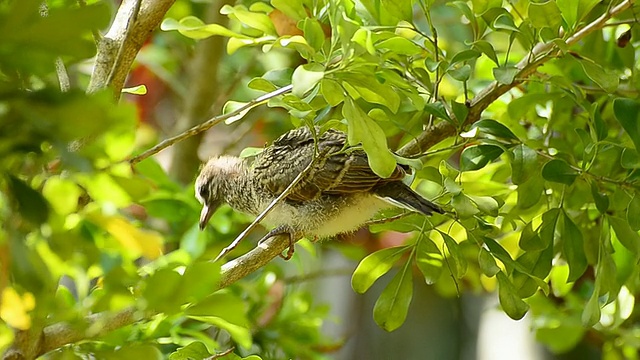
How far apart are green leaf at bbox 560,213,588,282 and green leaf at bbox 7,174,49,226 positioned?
0.70m

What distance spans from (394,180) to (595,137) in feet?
0.96

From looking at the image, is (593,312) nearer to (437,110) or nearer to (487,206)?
(487,206)

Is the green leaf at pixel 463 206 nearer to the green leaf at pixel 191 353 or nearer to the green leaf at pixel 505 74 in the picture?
the green leaf at pixel 505 74

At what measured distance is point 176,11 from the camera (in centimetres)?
170

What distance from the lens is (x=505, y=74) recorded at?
3.15 ft

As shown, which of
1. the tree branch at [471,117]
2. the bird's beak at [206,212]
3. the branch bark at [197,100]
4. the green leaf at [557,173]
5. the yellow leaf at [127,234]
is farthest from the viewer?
the branch bark at [197,100]

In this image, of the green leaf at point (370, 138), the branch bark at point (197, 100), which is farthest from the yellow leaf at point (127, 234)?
the branch bark at point (197, 100)

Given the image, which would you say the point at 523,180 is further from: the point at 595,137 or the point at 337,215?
Result: the point at 337,215

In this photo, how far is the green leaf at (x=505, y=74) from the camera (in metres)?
0.95

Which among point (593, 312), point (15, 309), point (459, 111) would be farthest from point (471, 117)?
point (15, 309)

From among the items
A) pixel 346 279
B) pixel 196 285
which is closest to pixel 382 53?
pixel 196 285

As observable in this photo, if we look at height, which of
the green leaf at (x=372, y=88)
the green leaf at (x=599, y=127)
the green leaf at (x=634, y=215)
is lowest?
the green leaf at (x=634, y=215)

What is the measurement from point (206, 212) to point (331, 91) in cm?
76

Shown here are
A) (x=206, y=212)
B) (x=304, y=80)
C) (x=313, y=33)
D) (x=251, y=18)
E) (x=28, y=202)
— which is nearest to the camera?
(x=28, y=202)
